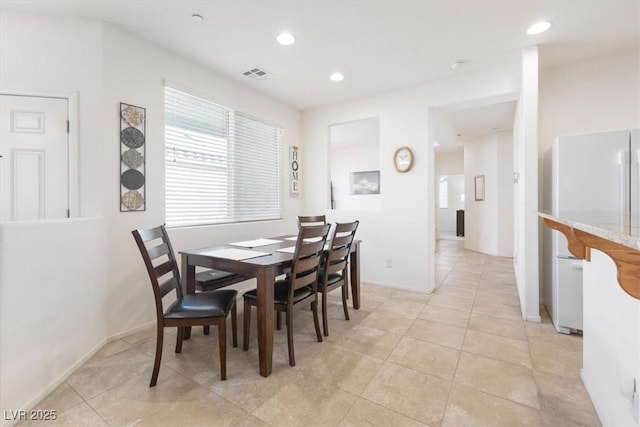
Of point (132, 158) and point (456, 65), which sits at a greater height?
point (456, 65)

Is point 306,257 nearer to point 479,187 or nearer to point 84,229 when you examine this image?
point 84,229

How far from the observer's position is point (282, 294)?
7.05ft

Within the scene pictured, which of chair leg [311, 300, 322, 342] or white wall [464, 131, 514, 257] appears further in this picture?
white wall [464, 131, 514, 257]

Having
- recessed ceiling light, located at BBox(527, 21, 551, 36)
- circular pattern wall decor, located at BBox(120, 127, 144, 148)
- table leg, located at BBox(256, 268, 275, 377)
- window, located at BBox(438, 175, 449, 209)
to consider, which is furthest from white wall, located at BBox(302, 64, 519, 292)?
window, located at BBox(438, 175, 449, 209)

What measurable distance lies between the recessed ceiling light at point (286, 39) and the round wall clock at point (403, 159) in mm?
1909

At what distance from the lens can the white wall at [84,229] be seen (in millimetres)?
1562

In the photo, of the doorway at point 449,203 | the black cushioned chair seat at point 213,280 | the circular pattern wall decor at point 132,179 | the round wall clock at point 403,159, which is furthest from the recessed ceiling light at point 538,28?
the doorway at point 449,203

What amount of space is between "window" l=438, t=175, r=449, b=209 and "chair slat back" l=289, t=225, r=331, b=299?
8831mm

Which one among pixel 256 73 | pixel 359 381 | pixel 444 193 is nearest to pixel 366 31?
pixel 256 73

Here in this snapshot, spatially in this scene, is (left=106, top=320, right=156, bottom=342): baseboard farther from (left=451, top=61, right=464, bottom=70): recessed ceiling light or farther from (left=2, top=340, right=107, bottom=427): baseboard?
(left=451, top=61, right=464, bottom=70): recessed ceiling light

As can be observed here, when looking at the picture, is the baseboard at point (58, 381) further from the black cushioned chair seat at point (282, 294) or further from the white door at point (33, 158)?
the black cushioned chair seat at point (282, 294)

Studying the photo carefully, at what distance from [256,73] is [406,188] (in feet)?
7.82

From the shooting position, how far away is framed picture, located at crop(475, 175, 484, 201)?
643 cm

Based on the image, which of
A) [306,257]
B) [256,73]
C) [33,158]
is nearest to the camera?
[306,257]
